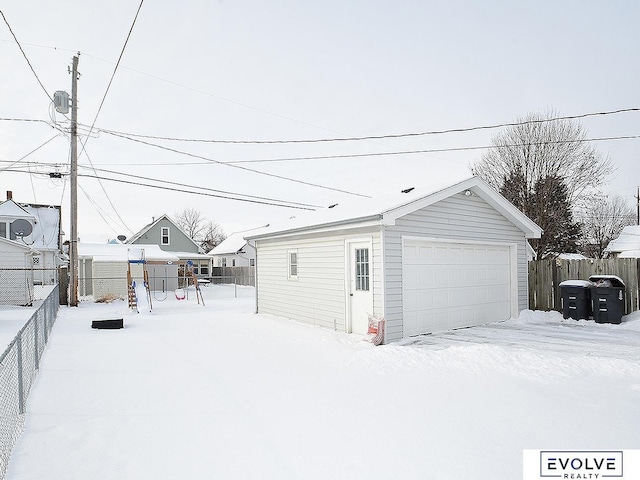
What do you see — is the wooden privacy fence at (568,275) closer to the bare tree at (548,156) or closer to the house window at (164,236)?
the bare tree at (548,156)

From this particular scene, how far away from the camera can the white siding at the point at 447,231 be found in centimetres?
952

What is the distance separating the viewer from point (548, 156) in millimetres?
23453

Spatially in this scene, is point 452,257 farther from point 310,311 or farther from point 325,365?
point 325,365

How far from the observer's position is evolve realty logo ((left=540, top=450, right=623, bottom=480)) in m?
3.61

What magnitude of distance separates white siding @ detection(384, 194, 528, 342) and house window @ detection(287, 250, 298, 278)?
398 cm

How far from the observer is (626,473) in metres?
3.60

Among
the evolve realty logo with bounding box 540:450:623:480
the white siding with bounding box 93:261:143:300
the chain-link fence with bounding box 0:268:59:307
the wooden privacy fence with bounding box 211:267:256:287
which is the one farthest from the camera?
the wooden privacy fence with bounding box 211:267:256:287

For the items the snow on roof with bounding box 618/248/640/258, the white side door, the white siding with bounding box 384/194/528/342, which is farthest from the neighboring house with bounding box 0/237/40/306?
the snow on roof with bounding box 618/248/640/258

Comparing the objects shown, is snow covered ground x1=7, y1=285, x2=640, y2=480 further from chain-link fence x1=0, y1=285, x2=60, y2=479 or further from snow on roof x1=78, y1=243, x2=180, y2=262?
snow on roof x1=78, y1=243, x2=180, y2=262

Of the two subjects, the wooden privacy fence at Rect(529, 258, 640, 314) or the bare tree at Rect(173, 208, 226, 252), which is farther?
the bare tree at Rect(173, 208, 226, 252)

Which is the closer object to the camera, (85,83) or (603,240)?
(85,83)

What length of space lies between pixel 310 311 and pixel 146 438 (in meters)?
7.85

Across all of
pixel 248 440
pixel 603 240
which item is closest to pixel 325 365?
pixel 248 440

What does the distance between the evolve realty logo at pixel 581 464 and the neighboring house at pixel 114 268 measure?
2530 centimetres
